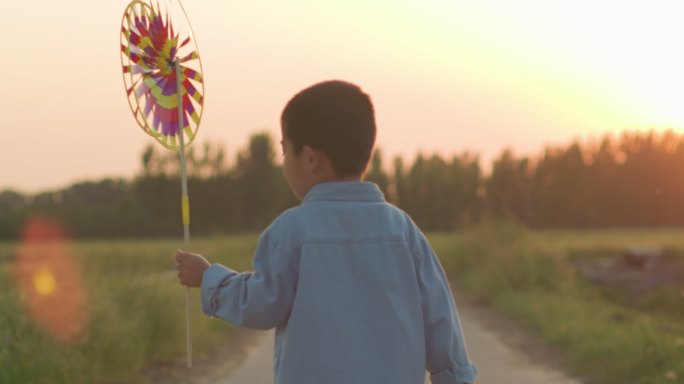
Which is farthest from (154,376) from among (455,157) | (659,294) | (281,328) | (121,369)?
(455,157)

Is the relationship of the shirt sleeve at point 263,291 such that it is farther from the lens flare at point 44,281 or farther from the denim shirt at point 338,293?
the lens flare at point 44,281

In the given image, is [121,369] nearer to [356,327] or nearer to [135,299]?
[135,299]

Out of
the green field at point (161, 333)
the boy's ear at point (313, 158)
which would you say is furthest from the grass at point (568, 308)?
the boy's ear at point (313, 158)

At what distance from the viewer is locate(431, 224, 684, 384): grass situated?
26.2 ft

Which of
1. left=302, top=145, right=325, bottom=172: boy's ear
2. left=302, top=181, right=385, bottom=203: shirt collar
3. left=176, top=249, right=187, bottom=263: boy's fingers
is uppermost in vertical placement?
left=302, top=145, right=325, bottom=172: boy's ear

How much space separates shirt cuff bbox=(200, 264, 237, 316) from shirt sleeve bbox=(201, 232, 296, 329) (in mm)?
21

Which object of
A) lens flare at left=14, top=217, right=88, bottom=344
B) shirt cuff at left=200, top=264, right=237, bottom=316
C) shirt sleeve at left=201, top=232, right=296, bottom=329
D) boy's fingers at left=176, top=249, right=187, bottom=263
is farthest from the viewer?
lens flare at left=14, top=217, right=88, bottom=344

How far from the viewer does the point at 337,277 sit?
9.99ft

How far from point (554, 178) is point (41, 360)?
26589mm

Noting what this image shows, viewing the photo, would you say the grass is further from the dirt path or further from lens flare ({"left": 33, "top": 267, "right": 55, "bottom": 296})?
lens flare ({"left": 33, "top": 267, "right": 55, "bottom": 296})

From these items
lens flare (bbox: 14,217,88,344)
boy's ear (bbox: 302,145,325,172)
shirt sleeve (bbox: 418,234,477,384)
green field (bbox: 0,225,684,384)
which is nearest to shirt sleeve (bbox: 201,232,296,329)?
boy's ear (bbox: 302,145,325,172)

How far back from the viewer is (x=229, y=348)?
34.2ft

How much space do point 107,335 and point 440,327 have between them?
4669mm

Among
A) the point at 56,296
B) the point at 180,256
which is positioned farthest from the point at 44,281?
the point at 180,256
